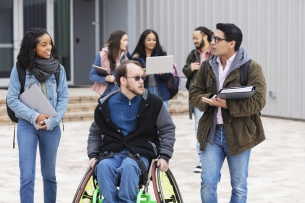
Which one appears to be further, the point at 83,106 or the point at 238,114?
the point at 83,106

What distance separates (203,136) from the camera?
5.01 metres

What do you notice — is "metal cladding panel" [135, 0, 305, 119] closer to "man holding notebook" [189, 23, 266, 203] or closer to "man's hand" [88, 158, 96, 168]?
"man holding notebook" [189, 23, 266, 203]

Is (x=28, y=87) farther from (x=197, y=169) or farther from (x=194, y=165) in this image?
(x=194, y=165)

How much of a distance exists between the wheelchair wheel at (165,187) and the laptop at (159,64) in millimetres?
2316

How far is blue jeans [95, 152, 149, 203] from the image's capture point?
15.4ft

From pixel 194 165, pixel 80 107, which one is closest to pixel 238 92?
pixel 194 165

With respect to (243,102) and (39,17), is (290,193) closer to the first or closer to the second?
(243,102)

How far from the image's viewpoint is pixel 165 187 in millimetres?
5129

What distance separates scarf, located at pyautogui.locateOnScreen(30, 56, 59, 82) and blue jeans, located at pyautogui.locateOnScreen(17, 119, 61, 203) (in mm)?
365

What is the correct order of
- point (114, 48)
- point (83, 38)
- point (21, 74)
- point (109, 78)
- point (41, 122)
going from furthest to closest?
1. point (83, 38)
2. point (114, 48)
3. point (109, 78)
4. point (21, 74)
5. point (41, 122)

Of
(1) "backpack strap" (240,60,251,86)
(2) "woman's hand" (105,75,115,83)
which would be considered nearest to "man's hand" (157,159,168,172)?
(1) "backpack strap" (240,60,251,86)

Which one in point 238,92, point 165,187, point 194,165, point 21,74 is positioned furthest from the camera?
point 194,165

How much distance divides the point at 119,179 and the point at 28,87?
1.12 m

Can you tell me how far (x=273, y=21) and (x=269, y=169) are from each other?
17.8 feet
